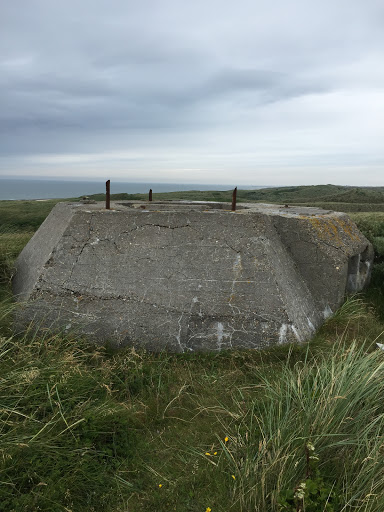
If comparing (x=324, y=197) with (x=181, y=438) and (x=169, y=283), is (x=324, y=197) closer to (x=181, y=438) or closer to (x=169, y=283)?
(x=169, y=283)

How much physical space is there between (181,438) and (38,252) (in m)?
3.22

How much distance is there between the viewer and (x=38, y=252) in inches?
198

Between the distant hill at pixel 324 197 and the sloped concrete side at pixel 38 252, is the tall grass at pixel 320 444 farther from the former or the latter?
the distant hill at pixel 324 197

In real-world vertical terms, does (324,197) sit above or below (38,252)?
above

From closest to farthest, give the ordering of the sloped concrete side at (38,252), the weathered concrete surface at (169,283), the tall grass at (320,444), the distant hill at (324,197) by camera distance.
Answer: the tall grass at (320,444) → the weathered concrete surface at (169,283) → the sloped concrete side at (38,252) → the distant hill at (324,197)

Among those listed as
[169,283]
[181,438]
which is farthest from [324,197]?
[181,438]

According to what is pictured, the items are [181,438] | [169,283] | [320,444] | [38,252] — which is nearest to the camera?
[320,444]

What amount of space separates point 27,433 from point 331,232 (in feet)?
14.3

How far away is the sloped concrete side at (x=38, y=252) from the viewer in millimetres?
4500

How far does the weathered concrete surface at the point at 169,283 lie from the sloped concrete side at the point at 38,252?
3cm

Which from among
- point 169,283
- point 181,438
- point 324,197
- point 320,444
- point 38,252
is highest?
point 324,197

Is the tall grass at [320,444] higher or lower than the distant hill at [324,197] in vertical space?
lower

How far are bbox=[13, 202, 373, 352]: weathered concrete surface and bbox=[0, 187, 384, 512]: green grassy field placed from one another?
0.42 metres

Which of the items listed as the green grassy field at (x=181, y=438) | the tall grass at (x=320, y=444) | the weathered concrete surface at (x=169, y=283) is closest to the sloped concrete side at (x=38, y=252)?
the weathered concrete surface at (x=169, y=283)
